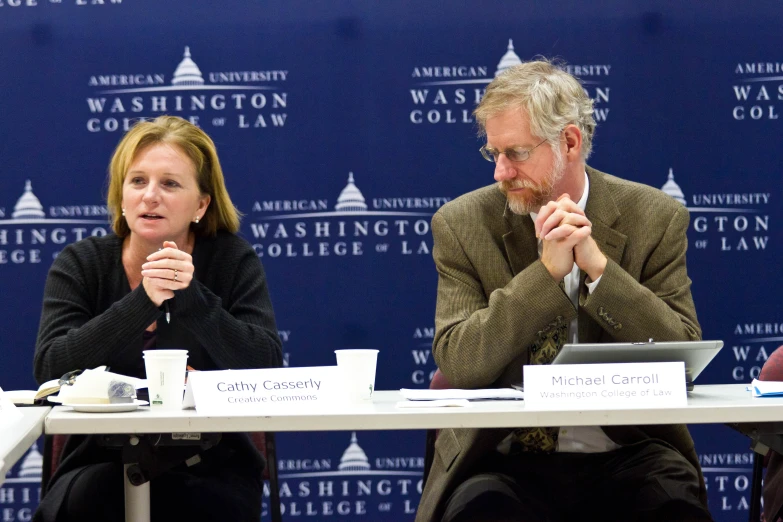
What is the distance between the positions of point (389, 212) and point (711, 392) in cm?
205

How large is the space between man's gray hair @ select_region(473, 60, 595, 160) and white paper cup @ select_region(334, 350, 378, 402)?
0.86 m

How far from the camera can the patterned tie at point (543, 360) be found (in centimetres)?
241

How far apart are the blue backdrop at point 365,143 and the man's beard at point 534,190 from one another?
151cm

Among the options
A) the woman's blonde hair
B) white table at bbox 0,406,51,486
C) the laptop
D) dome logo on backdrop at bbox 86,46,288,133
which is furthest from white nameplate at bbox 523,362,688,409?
dome logo on backdrop at bbox 86,46,288,133

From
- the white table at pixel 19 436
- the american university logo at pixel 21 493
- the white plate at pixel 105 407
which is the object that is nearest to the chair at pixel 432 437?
the white plate at pixel 105 407

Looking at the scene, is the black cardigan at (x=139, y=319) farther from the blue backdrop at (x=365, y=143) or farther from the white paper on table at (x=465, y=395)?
the blue backdrop at (x=365, y=143)

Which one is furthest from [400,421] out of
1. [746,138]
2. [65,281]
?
[746,138]

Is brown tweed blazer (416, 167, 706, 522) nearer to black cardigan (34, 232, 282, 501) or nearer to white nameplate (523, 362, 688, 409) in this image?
white nameplate (523, 362, 688, 409)

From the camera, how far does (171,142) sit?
294 cm

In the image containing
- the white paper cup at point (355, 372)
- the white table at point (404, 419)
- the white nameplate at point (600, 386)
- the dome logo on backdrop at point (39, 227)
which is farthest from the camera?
the dome logo on backdrop at point (39, 227)

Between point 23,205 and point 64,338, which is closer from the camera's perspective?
point 64,338

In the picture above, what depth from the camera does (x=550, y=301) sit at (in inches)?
92.9

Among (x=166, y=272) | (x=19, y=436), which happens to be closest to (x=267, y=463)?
(x=166, y=272)

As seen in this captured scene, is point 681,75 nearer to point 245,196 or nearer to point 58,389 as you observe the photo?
point 245,196
